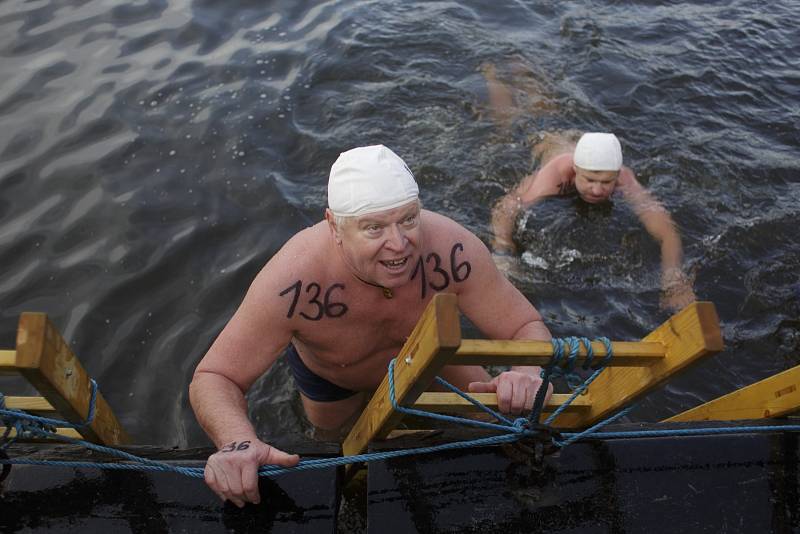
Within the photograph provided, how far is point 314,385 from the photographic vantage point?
4.25 metres

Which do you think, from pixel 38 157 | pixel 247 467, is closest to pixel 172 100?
pixel 38 157

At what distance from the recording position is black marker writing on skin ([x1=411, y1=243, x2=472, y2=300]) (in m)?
3.39

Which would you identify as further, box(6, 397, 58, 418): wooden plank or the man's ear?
the man's ear

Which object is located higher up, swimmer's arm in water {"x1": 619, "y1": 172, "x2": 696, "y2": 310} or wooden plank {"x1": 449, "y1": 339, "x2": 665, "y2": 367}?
wooden plank {"x1": 449, "y1": 339, "x2": 665, "y2": 367}

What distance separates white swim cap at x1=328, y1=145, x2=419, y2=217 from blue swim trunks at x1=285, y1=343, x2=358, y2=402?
1.45m

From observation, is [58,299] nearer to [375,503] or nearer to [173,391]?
[173,391]

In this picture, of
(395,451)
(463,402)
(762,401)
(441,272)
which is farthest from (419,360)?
(762,401)

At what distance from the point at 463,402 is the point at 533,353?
26.8 inches

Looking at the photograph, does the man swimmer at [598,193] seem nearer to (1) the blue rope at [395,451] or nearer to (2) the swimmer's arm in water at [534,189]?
(2) the swimmer's arm in water at [534,189]

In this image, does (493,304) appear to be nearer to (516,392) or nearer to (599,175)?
(516,392)

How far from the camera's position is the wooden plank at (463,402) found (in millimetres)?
2871

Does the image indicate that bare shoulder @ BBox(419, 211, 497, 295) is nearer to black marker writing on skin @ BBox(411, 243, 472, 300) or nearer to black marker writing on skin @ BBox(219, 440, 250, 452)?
black marker writing on skin @ BBox(411, 243, 472, 300)

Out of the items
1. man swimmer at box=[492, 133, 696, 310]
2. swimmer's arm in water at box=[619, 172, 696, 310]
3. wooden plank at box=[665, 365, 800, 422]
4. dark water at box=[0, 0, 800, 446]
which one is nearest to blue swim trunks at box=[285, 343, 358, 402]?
dark water at box=[0, 0, 800, 446]

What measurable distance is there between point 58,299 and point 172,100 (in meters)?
3.02
